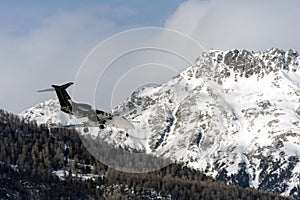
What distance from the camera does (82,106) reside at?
99375 millimetres

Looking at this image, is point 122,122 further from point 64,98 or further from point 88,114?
point 64,98

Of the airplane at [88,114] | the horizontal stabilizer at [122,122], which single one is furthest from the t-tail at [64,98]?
the horizontal stabilizer at [122,122]

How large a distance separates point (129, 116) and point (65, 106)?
1120cm

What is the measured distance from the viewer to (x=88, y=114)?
100250mm

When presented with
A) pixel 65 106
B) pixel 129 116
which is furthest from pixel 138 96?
pixel 65 106


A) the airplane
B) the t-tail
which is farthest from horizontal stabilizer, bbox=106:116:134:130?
the t-tail

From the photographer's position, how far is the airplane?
3841 inches

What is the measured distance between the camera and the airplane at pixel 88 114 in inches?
3841

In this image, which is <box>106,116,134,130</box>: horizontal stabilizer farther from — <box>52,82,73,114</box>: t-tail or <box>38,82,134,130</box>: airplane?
Answer: <box>52,82,73,114</box>: t-tail

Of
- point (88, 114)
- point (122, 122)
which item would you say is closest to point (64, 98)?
point (88, 114)

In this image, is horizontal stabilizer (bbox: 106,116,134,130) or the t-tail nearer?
horizontal stabilizer (bbox: 106,116,134,130)

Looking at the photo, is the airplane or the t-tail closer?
the airplane

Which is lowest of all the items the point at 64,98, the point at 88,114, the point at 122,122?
the point at 122,122

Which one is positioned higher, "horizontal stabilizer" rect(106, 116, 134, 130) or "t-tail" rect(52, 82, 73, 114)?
"t-tail" rect(52, 82, 73, 114)
